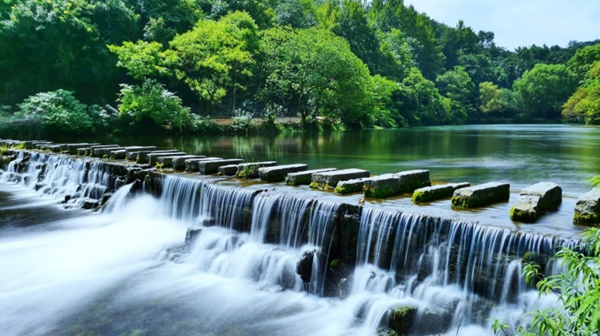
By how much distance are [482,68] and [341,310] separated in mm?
111716

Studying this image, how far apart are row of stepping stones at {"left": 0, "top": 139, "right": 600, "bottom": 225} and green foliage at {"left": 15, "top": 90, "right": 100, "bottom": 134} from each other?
19.7 m

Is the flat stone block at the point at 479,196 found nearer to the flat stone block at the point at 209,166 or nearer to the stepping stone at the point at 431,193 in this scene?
the stepping stone at the point at 431,193

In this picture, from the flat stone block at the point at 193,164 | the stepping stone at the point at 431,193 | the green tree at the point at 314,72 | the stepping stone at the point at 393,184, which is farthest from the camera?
the green tree at the point at 314,72

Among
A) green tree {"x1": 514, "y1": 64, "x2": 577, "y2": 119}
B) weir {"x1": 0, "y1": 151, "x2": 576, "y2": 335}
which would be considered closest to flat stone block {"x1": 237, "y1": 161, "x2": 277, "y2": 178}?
weir {"x1": 0, "y1": 151, "x2": 576, "y2": 335}

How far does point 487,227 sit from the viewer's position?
287 inches

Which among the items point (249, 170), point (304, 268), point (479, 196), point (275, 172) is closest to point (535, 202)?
point (479, 196)

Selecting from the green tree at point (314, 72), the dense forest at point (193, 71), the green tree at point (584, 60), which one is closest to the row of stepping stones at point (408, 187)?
the dense forest at point (193, 71)

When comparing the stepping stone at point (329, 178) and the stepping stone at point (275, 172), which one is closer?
the stepping stone at point (329, 178)

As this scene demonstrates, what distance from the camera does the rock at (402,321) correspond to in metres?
7.04

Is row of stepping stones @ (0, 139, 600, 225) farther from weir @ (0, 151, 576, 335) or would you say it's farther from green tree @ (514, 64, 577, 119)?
green tree @ (514, 64, 577, 119)

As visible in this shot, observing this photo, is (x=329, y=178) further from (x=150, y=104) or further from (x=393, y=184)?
(x=150, y=104)

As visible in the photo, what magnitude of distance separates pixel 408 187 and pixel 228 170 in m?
5.42

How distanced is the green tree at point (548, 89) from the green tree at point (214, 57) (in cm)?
6314

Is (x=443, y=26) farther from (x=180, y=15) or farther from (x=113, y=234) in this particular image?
(x=113, y=234)
